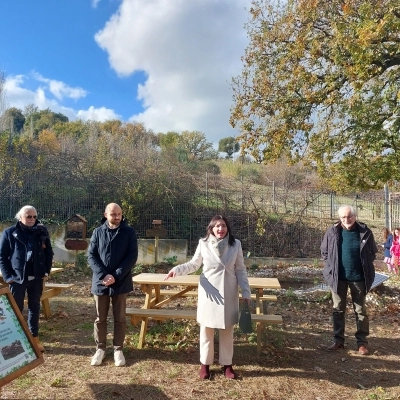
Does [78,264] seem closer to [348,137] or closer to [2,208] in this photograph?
[2,208]

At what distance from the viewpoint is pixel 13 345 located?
10.8 ft

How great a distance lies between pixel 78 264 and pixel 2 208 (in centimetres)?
339

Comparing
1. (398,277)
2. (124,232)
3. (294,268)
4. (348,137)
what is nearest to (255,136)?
(348,137)

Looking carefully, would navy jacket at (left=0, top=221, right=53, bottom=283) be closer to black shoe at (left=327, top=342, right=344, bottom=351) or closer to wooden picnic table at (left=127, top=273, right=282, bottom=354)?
wooden picnic table at (left=127, top=273, right=282, bottom=354)

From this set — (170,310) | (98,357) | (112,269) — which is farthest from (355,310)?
(98,357)

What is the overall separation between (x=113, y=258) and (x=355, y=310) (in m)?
3.00

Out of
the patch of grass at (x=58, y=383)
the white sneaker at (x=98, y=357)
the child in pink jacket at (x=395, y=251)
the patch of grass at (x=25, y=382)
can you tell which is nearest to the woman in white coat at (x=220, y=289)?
the white sneaker at (x=98, y=357)

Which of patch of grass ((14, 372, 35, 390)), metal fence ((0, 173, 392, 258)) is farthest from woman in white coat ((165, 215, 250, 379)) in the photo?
metal fence ((0, 173, 392, 258))

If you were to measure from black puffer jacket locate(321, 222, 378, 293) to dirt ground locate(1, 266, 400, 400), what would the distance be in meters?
0.92

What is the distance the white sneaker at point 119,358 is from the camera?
4.27 metres

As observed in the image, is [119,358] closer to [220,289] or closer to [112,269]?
[112,269]

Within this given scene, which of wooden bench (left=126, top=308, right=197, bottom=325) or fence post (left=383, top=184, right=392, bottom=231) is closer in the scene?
wooden bench (left=126, top=308, right=197, bottom=325)

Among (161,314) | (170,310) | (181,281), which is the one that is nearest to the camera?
(161,314)

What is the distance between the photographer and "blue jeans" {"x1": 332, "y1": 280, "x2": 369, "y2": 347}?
4.75 metres
